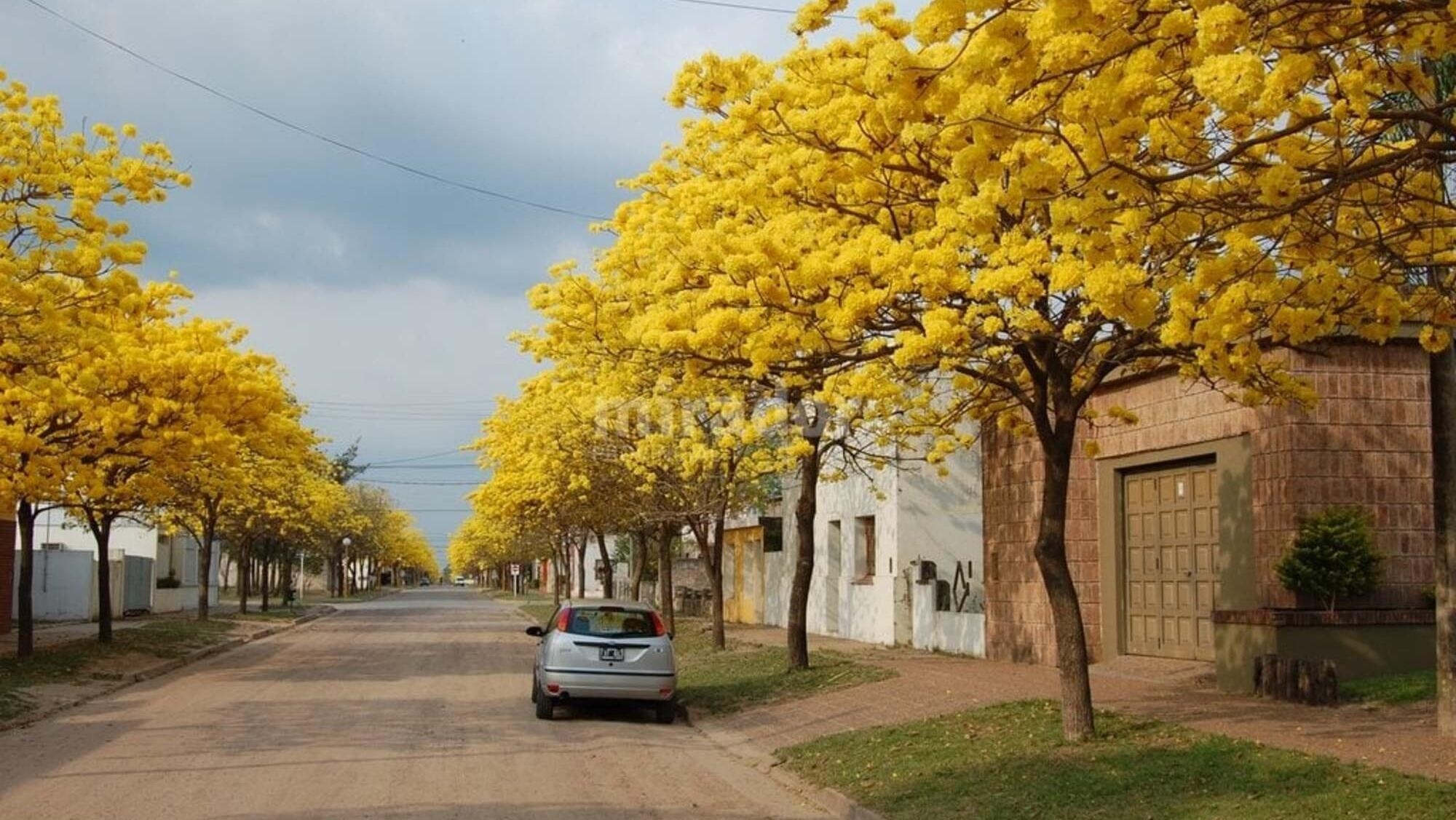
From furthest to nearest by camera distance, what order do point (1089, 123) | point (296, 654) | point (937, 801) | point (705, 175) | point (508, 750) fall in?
point (296, 654) < point (705, 175) < point (508, 750) < point (937, 801) < point (1089, 123)

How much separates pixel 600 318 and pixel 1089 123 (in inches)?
293

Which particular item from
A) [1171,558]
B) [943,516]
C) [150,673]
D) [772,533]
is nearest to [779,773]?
[1171,558]

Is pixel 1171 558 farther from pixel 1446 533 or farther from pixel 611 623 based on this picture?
pixel 611 623

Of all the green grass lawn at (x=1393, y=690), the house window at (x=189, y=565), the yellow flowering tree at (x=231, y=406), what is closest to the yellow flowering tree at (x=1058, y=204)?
the green grass lawn at (x=1393, y=690)

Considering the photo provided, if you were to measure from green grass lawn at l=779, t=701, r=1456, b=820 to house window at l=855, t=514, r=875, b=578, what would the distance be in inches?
588

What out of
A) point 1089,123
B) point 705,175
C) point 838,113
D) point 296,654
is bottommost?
point 296,654

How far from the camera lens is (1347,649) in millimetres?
13758

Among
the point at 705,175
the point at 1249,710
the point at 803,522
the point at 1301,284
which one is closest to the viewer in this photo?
the point at 1301,284

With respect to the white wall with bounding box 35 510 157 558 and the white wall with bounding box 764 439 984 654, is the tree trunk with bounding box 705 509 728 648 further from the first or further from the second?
the white wall with bounding box 35 510 157 558

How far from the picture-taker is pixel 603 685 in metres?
16.1

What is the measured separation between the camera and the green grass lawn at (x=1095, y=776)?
8562 millimetres

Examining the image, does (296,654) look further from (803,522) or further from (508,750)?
(508,750)

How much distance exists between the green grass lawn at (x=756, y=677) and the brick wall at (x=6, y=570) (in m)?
17.3

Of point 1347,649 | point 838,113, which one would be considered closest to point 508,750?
point 838,113
